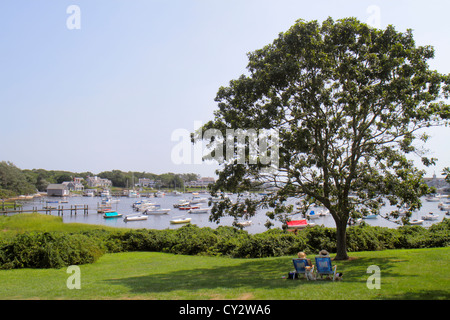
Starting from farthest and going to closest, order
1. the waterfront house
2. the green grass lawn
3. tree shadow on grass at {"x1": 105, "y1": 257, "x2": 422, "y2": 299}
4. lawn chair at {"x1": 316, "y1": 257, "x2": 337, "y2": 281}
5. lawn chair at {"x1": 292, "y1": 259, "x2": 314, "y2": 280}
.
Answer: the waterfront house < lawn chair at {"x1": 292, "y1": 259, "x2": 314, "y2": 280} < lawn chair at {"x1": 316, "y1": 257, "x2": 337, "y2": 281} < tree shadow on grass at {"x1": 105, "y1": 257, "x2": 422, "y2": 299} < the green grass lawn

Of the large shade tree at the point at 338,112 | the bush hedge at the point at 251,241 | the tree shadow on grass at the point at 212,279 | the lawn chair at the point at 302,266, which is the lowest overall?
the bush hedge at the point at 251,241

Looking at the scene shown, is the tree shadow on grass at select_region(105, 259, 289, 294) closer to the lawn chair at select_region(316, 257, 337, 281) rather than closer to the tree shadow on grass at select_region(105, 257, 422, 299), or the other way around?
the tree shadow on grass at select_region(105, 257, 422, 299)

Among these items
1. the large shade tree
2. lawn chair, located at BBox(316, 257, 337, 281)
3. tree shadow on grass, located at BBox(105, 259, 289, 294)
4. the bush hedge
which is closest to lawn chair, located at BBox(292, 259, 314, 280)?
lawn chair, located at BBox(316, 257, 337, 281)

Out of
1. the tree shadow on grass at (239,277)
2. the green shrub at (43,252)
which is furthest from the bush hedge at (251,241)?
the tree shadow on grass at (239,277)

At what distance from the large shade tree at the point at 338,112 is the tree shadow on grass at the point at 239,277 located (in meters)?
2.33

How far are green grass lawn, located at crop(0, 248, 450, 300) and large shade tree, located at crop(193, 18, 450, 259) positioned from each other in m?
2.65

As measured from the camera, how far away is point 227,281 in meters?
12.0

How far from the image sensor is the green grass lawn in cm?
907

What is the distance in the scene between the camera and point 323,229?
78.0 ft

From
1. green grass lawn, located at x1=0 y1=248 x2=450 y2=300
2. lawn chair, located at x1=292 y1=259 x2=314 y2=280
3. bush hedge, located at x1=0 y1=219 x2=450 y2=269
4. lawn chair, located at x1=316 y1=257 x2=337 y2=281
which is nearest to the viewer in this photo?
green grass lawn, located at x1=0 y1=248 x2=450 y2=300

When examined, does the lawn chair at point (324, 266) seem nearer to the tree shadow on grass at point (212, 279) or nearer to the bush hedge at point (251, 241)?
the tree shadow on grass at point (212, 279)

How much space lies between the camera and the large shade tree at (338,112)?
14.9 meters

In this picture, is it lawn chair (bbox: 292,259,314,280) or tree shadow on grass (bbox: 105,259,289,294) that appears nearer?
tree shadow on grass (bbox: 105,259,289,294)

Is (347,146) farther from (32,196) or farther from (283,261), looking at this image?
(32,196)
